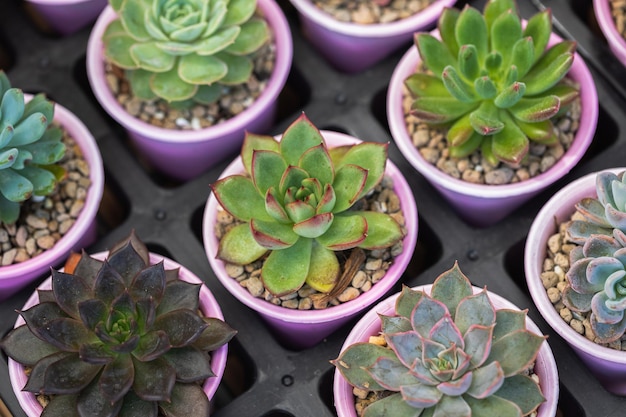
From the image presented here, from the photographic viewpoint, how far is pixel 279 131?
1575 millimetres

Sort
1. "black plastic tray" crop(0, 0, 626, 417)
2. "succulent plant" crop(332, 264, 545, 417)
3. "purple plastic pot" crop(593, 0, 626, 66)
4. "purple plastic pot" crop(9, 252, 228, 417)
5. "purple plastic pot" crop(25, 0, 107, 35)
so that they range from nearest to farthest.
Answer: "succulent plant" crop(332, 264, 545, 417), "purple plastic pot" crop(9, 252, 228, 417), "black plastic tray" crop(0, 0, 626, 417), "purple plastic pot" crop(593, 0, 626, 66), "purple plastic pot" crop(25, 0, 107, 35)

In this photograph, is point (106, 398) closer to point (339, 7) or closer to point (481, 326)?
point (481, 326)

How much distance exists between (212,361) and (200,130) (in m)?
0.41

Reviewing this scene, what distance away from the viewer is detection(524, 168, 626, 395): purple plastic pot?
50.8 inches

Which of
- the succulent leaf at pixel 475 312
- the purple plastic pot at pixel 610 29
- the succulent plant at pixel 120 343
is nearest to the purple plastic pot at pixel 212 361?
the succulent plant at pixel 120 343

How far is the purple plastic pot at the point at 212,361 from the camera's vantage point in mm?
1276

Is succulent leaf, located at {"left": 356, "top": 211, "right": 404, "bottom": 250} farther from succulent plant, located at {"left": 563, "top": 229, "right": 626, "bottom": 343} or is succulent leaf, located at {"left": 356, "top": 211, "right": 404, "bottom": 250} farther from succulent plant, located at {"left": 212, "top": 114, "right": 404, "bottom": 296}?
succulent plant, located at {"left": 563, "top": 229, "right": 626, "bottom": 343}

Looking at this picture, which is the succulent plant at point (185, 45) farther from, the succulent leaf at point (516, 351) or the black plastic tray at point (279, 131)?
the succulent leaf at point (516, 351)

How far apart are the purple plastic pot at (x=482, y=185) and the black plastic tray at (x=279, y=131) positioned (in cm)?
3

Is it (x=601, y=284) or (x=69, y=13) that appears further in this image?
(x=69, y=13)

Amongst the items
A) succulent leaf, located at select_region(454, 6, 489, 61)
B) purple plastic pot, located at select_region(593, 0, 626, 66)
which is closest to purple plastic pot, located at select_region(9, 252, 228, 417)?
succulent leaf, located at select_region(454, 6, 489, 61)

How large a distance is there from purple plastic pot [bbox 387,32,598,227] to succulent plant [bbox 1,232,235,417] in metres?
0.43

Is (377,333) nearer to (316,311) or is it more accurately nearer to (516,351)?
(316,311)

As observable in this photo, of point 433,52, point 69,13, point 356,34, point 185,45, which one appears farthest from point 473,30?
point 69,13
